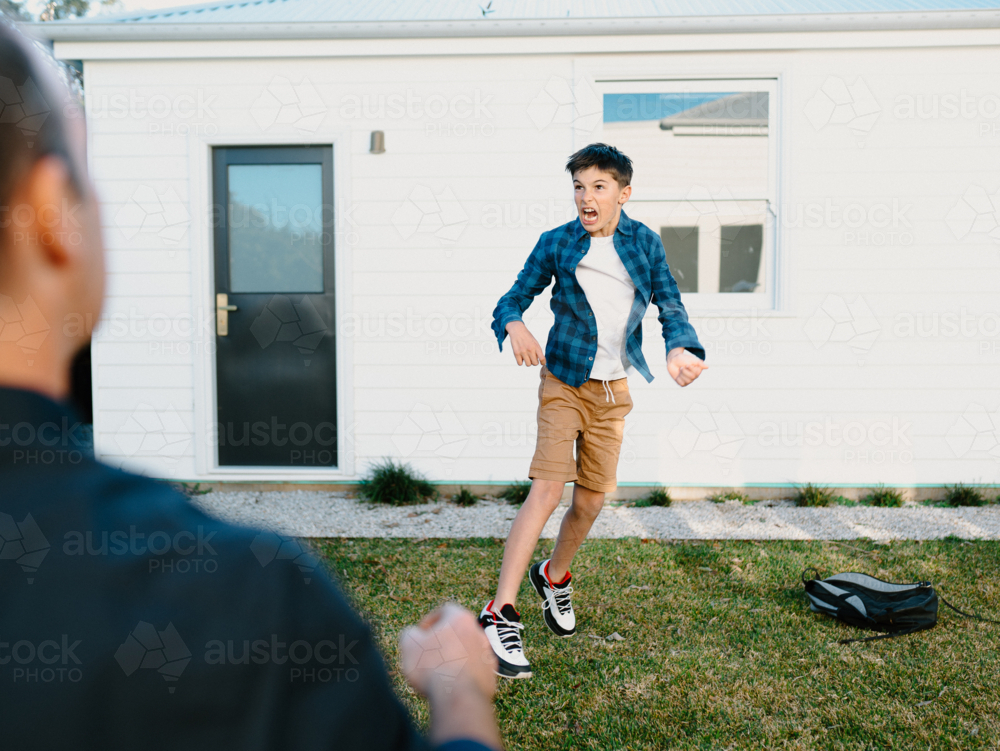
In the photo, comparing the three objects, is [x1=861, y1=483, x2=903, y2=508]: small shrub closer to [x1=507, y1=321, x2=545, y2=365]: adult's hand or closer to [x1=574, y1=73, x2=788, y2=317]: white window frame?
[x1=574, y1=73, x2=788, y2=317]: white window frame

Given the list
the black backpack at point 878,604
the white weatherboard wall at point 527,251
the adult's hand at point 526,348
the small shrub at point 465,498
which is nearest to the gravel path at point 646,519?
the small shrub at point 465,498

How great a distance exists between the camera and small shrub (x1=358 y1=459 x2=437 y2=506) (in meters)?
5.31

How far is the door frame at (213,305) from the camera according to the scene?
5457 mm

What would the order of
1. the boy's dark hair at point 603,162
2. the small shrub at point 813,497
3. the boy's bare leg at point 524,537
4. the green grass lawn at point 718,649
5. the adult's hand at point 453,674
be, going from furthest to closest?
the small shrub at point 813,497 → the boy's dark hair at point 603,162 → the boy's bare leg at point 524,537 → the green grass lawn at point 718,649 → the adult's hand at point 453,674

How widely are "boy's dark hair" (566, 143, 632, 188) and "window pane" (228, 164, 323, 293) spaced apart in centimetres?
316

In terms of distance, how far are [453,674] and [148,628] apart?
276mm

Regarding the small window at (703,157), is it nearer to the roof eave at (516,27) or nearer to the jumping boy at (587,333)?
the roof eave at (516,27)

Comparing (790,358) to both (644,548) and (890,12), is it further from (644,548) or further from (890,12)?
(890,12)

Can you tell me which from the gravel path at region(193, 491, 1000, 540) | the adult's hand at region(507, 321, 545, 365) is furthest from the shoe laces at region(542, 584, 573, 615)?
the gravel path at region(193, 491, 1000, 540)

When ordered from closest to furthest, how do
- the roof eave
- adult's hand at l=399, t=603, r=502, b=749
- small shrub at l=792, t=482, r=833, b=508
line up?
adult's hand at l=399, t=603, r=502, b=749 → the roof eave → small shrub at l=792, t=482, r=833, b=508

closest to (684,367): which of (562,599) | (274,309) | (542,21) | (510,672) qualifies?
(562,599)

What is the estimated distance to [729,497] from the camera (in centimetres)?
543

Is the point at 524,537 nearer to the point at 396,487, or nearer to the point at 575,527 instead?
the point at 575,527

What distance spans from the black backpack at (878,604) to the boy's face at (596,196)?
1921mm
